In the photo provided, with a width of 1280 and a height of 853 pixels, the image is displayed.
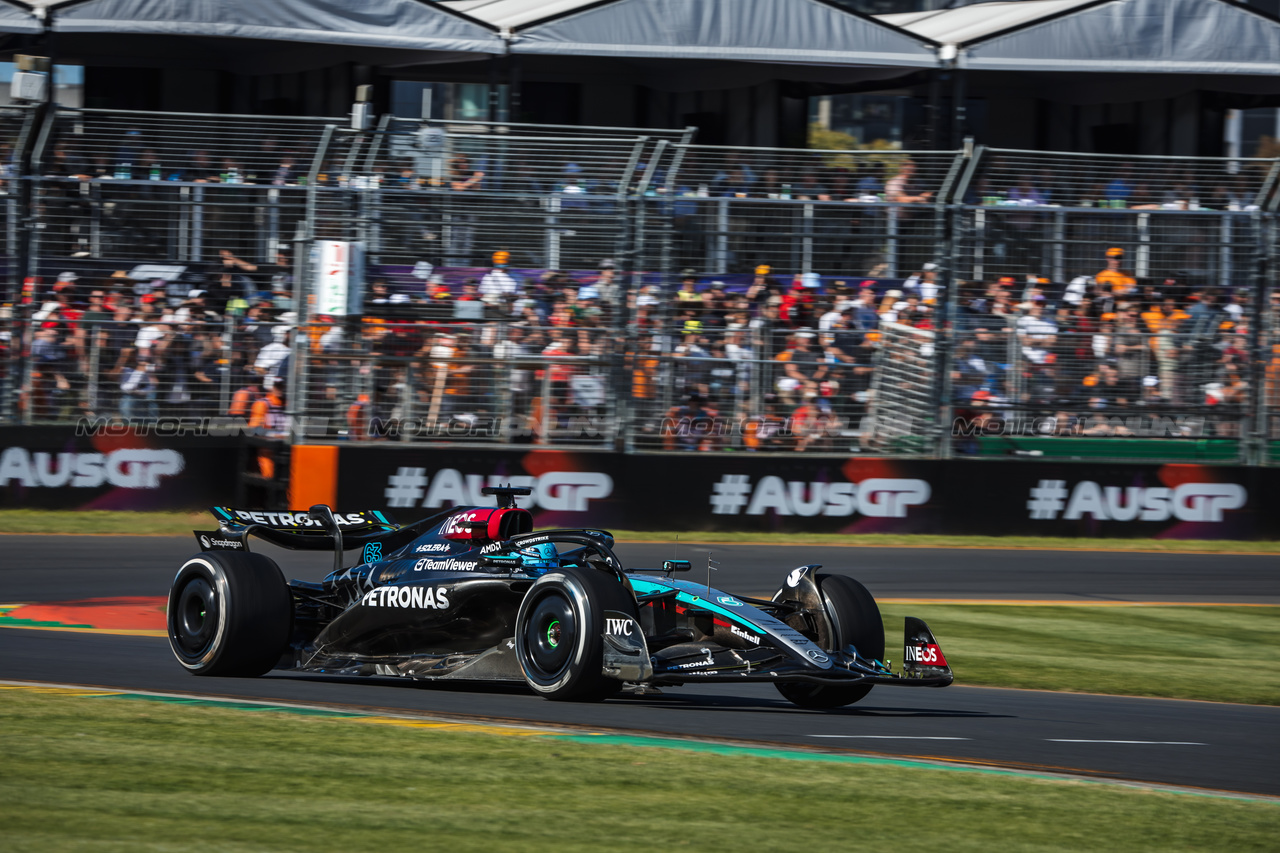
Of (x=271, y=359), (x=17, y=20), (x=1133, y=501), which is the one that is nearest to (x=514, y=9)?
(x=17, y=20)

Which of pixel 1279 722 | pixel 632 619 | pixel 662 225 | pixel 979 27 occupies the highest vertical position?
pixel 979 27

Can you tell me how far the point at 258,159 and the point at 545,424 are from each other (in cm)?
446

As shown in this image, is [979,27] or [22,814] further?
[979,27]

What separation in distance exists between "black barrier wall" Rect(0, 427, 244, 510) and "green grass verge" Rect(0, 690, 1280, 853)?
9677mm

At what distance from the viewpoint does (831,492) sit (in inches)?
666

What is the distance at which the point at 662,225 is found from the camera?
17.1 m

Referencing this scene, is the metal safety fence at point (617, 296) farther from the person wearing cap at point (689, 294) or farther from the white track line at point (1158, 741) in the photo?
the white track line at point (1158, 741)

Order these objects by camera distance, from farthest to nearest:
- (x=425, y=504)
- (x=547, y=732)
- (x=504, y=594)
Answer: (x=425, y=504)
(x=504, y=594)
(x=547, y=732)

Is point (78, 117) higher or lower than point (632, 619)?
higher

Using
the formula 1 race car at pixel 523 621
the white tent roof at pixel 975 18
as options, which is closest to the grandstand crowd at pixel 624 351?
the white tent roof at pixel 975 18

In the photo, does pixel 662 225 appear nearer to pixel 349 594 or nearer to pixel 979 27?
pixel 979 27

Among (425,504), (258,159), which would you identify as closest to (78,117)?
(258,159)

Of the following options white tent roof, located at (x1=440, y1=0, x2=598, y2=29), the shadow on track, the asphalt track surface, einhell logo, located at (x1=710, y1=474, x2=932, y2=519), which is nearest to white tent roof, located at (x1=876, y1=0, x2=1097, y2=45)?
white tent roof, located at (x1=440, y1=0, x2=598, y2=29)

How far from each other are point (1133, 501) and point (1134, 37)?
26.9ft
